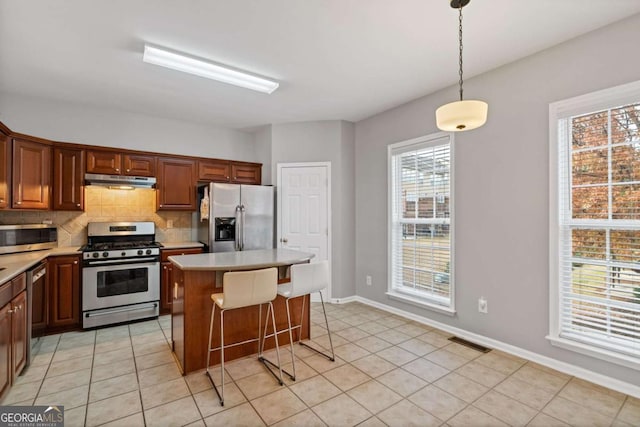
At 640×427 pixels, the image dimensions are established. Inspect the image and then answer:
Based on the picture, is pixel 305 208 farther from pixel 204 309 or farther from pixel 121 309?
pixel 121 309

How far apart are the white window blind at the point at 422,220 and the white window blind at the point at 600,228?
107 centimetres

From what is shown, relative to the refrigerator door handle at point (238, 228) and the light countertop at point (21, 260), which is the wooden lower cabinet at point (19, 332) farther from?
the refrigerator door handle at point (238, 228)

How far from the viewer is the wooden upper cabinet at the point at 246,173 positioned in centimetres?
489

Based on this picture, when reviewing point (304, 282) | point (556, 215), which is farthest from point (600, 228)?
point (304, 282)

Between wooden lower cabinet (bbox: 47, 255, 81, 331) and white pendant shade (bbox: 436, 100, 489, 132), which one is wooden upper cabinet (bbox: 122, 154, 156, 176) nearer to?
wooden lower cabinet (bbox: 47, 255, 81, 331)

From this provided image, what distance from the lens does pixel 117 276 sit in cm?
377

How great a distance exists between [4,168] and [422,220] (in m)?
4.47

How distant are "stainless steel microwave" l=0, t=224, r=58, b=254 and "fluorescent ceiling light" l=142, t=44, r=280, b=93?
2409mm

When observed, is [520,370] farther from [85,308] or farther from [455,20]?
[85,308]

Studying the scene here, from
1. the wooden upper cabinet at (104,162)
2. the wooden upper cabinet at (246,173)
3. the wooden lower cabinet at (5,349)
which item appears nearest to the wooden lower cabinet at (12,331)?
the wooden lower cabinet at (5,349)

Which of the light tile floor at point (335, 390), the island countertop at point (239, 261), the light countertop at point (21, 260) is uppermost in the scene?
the island countertop at point (239, 261)

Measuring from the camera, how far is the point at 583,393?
2.31 m

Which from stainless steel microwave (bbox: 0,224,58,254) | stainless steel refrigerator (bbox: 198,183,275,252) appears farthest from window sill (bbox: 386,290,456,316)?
stainless steel microwave (bbox: 0,224,58,254)

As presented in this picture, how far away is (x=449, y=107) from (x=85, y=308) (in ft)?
13.8
